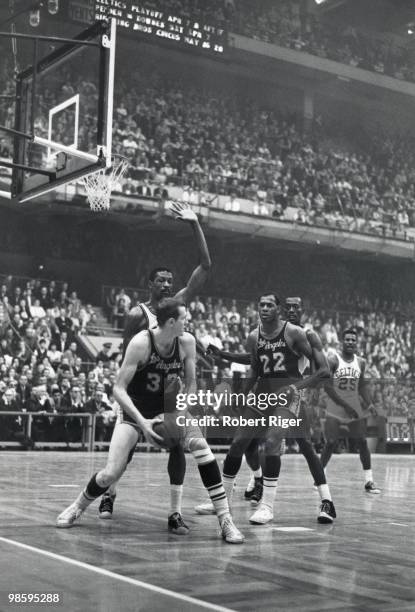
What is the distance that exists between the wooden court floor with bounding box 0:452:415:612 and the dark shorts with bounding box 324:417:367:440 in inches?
41.3

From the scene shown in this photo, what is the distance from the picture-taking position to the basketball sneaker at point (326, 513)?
8133 millimetres

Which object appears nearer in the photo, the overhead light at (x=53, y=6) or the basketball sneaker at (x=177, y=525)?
the basketball sneaker at (x=177, y=525)

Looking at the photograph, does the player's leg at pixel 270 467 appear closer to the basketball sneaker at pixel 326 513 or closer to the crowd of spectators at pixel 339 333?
the basketball sneaker at pixel 326 513

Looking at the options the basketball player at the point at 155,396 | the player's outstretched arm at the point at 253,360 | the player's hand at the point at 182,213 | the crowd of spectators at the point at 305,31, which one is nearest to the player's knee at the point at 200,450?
the basketball player at the point at 155,396

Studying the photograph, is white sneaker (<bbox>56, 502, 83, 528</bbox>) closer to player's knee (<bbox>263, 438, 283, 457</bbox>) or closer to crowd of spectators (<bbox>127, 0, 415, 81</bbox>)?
player's knee (<bbox>263, 438, 283, 457</bbox>)

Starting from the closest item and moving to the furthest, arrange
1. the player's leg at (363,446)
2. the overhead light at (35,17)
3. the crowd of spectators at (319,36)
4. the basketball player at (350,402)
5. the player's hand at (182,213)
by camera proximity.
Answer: the player's hand at (182,213) < the basketball player at (350,402) < the player's leg at (363,446) < the overhead light at (35,17) < the crowd of spectators at (319,36)

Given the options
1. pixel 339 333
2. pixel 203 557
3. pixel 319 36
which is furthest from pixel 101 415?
pixel 319 36

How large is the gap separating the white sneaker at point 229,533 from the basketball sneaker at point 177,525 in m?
0.51

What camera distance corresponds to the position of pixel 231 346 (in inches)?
1047

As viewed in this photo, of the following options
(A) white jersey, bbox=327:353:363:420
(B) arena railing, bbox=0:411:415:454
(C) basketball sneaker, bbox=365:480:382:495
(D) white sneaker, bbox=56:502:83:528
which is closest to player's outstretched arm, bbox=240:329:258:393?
(D) white sneaker, bbox=56:502:83:528

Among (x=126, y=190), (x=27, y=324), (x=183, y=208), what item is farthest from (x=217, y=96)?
(x=183, y=208)

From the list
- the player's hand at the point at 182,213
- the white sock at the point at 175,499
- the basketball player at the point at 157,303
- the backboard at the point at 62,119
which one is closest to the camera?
the white sock at the point at 175,499

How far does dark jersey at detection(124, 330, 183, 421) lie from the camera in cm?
711

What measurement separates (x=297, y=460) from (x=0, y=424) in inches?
259
